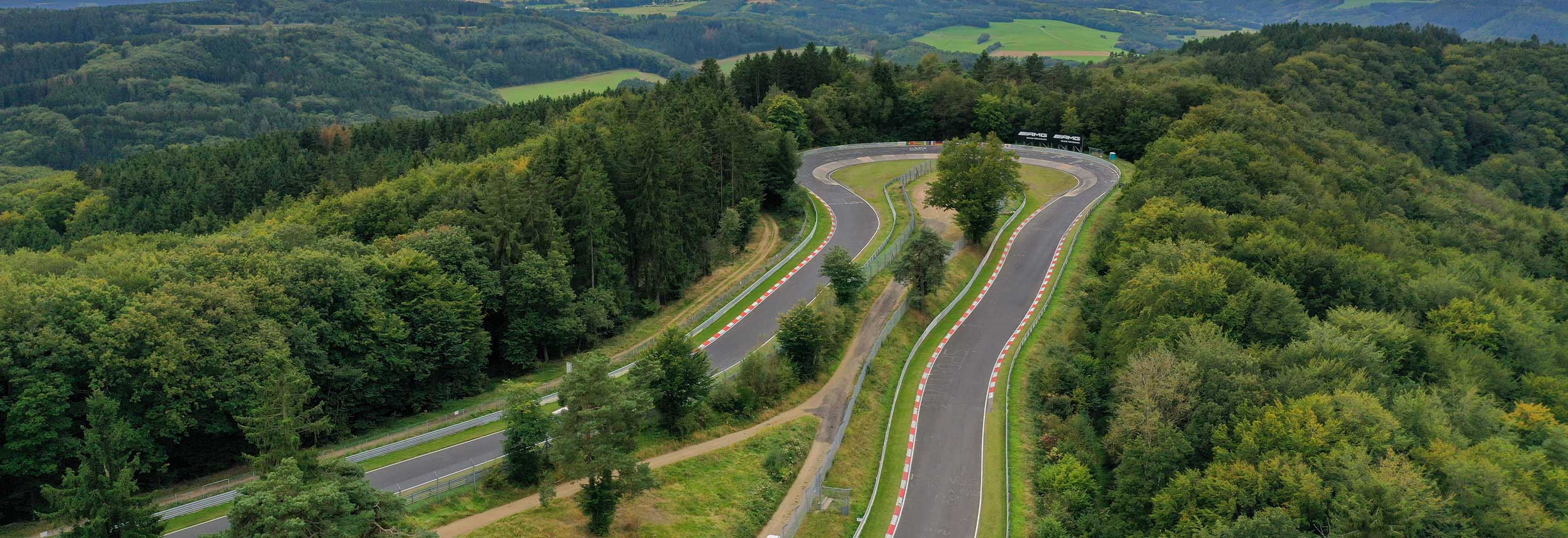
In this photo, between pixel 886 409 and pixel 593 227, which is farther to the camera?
pixel 593 227

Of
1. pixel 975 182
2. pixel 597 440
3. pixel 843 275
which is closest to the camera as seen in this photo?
pixel 597 440

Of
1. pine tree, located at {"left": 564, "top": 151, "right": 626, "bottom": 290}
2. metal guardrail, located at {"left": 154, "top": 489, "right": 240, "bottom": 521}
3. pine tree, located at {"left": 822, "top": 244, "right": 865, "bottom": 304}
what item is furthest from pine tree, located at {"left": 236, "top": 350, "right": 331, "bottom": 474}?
pine tree, located at {"left": 822, "top": 244, "right": 865, "bottom": 304}

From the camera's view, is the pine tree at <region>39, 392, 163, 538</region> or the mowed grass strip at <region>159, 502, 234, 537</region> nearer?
the pine tree at <region>39, 392, 163, 538</region>

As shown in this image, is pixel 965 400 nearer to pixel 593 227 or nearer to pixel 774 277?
pixel 774 277

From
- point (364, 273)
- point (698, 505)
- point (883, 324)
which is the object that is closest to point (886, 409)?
point (883, 324)

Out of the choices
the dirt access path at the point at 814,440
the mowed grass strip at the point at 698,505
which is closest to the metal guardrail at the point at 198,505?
the dirt access path at the point at 814,440

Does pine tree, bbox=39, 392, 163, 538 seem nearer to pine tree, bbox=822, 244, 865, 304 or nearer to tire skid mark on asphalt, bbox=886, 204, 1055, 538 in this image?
tire skid mark on asphalt, bbox=886, 204, 1055, 538
